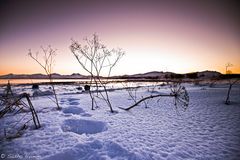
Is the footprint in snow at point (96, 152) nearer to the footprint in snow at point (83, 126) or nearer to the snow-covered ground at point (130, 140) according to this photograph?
the snow-covered ground at point (130, 140)

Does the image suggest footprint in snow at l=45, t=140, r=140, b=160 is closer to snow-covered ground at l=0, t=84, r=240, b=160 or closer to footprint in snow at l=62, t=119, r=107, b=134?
snow-covered ground at l=0, t=84, r=240, b=160

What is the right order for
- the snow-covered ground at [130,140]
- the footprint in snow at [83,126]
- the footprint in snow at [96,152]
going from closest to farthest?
the footprint in snow at [96,152] < the snow-covered ground at [130,140] < the footprint in snow at [83,126]

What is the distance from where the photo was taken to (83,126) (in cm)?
566

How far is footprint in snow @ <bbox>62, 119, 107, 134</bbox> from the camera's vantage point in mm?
5270

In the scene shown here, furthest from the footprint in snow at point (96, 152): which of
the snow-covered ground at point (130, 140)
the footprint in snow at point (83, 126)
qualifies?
the footprint in snow at point (83, 126)

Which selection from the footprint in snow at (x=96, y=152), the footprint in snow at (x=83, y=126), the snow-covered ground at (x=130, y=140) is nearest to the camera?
the footprint in snow at (x=96, y=152)

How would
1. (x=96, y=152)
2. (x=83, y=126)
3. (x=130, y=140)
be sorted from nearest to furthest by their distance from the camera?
(x=96, y=152) < (x=130, y=140) < (x=83, y=126)

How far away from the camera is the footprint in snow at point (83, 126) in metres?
5.27

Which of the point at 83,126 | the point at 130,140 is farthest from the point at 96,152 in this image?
the point at 83,126

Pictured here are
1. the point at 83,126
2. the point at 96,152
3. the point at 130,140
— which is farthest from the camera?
the point at 83,126

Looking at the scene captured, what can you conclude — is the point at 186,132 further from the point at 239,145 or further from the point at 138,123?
the point at 138,123

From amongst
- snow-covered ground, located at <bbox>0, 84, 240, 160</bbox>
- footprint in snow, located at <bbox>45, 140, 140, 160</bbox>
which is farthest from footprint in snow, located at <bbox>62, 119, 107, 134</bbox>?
footprint in snow, located at <bbox>45, 140, 140, 160</bbox>

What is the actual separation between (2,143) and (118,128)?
3209mm

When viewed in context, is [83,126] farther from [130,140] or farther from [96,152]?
[96,152]
